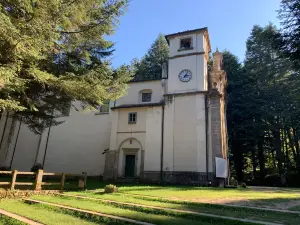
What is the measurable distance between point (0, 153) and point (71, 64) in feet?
64.5

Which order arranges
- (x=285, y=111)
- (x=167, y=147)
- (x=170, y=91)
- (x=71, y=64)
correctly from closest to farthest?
1. (x=71, y=64)
2. (x=167, y=147)
3. (x=170, y=91)
4. (x=285, y=111)

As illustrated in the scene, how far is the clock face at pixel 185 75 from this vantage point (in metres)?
22.0

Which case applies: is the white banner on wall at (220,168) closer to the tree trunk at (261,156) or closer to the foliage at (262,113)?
the foliage at (262,113)

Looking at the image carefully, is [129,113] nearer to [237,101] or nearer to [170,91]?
[170,91]

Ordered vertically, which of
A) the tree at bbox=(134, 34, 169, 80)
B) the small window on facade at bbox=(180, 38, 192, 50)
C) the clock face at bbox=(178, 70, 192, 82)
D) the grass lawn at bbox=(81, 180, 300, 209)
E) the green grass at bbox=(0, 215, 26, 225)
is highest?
the tree at bbox=(134, 34, 169, 80)

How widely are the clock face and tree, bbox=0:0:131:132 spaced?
947cm

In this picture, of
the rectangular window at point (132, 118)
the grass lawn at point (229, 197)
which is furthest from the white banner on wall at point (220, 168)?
the rectangular window at point (132, 118)

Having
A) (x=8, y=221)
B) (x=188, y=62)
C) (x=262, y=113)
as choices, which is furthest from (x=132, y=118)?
(x=262, y=113)

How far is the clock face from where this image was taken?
866 inches

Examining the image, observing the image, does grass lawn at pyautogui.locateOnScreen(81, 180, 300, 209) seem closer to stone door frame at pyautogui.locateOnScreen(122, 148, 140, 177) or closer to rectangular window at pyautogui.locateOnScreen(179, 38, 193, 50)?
stone door frame at pyautogui.locateOnScreen(122, 148, 140, 177)

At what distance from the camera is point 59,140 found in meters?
24.9

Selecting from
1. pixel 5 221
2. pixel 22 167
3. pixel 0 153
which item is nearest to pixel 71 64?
pixel 5 221

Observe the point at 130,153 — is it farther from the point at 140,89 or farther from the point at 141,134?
the point at 140,89

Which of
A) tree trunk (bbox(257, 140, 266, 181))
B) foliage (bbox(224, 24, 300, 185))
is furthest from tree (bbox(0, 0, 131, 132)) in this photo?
tree trunk (bbox(257, 140, 266, 181))
